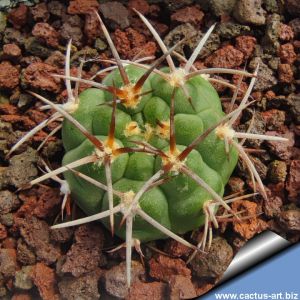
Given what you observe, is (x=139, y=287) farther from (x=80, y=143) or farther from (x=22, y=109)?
(x=22, y=109)

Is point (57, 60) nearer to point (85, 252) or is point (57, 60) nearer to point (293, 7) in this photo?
point (85, 252)

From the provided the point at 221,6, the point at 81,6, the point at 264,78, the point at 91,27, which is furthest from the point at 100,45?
the point at 264,78

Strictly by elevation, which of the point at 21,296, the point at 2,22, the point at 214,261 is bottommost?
the point at 21,296

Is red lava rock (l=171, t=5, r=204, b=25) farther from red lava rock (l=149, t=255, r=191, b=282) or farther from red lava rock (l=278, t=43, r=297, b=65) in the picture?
red lava rock (l=149, t=255, r=191, b=282)

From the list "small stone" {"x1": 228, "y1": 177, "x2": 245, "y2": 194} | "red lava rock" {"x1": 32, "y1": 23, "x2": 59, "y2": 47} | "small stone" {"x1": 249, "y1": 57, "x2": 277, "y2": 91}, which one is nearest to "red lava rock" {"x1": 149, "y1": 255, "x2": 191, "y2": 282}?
"small stone" {"x1": 228, "y1": 177, "x2": 245, "y2": 194}

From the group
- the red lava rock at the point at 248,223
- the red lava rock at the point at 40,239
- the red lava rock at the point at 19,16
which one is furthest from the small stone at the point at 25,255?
the red lava rock at the point at 19,16
